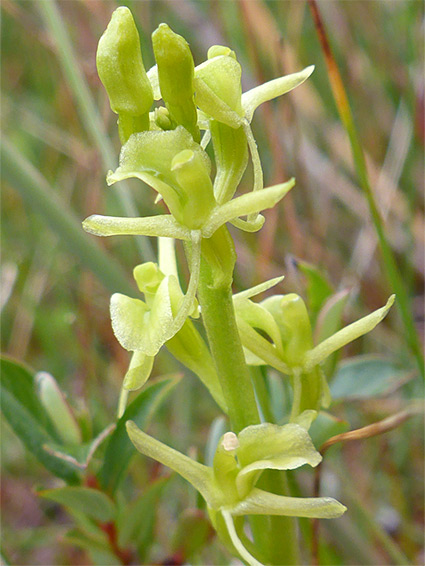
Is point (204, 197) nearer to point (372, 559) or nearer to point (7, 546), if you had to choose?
point (372, 559)

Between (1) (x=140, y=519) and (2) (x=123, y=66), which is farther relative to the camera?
(1) (x=140, y=519)

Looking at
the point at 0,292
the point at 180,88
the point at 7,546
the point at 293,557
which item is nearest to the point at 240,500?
the point at 293,557

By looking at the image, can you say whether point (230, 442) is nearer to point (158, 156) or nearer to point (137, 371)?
point (137, 371)

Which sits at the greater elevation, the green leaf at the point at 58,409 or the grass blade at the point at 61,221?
the grass blade at the point at 61,221

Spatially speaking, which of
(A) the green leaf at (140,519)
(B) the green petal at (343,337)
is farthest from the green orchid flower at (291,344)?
(A) the green leaf at (140,519)

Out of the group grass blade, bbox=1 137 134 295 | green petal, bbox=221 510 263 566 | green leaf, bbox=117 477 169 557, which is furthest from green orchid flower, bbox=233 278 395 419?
grass blade, bbox=1 137 134 295

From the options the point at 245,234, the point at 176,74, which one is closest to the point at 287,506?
the point at 176,74

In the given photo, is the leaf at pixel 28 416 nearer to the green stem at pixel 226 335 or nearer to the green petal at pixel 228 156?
the green stem at pixel 226 335
